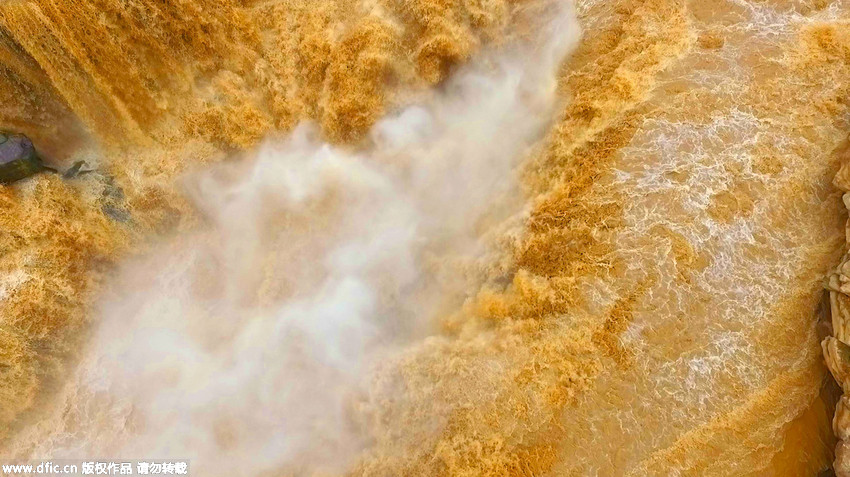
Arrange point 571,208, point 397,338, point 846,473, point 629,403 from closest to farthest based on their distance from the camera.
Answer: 1. point 846,473
2. point 629,403
3. point 571,208
4. point 397,338

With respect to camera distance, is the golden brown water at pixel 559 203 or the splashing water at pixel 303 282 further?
the splashing water at pixel 303 282

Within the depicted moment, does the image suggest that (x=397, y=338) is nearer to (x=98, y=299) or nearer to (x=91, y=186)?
(x=98, y=299)

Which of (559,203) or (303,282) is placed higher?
(303,282)

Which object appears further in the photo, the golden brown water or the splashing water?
the splashing water

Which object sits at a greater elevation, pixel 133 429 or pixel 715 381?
pixel 133 429

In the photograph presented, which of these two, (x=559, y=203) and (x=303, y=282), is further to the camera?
(x=303, y=282)

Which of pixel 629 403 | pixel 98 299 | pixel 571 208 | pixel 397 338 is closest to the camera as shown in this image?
pixel 629 403

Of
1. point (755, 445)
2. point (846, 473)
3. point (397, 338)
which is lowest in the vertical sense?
point (846, 473)

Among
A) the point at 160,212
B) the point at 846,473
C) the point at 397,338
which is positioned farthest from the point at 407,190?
the point at 846,473
